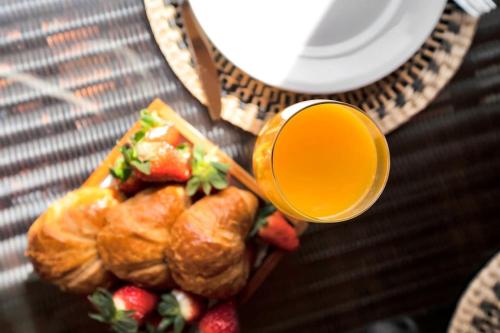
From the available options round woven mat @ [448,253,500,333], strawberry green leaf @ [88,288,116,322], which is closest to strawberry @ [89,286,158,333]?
strawberry green leaf @ [88,288,116,322]

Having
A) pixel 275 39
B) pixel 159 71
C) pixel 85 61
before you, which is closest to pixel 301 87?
pixel 275 39

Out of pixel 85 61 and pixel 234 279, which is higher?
pixel 85 61

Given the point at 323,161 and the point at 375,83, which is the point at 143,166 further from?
the point at 375,83

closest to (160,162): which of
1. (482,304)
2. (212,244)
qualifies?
(212,244)

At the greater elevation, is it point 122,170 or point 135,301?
point 122,170

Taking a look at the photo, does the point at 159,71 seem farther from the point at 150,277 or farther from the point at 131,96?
the point at 150,277

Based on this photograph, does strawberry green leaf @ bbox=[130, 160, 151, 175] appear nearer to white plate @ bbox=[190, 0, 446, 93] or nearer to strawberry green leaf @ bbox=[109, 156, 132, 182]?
strawberry green leaf @ bbox=[109, 156, 132, 182]

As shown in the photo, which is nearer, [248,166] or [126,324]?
[126,324]
